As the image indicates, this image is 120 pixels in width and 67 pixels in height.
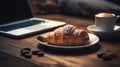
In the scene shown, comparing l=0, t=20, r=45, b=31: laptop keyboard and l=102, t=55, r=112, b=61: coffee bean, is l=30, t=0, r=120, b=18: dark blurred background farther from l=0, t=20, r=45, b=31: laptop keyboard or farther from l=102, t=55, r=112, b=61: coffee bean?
l=102, t=55, r=112, b=61: coffee bean

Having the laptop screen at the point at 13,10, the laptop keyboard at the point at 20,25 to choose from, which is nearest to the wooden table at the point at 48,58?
the laptop keyboard at the point at 20,25

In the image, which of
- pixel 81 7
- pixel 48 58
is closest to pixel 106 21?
pixel 48 58

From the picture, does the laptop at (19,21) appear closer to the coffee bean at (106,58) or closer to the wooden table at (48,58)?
the wooden table at (48,58)

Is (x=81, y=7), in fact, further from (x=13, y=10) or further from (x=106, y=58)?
(x=106, y=58)

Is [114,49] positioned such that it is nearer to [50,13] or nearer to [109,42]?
[109,42]

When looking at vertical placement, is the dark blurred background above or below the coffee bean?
above

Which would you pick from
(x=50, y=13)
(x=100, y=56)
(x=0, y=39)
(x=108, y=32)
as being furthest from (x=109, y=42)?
(x=50, y=13)

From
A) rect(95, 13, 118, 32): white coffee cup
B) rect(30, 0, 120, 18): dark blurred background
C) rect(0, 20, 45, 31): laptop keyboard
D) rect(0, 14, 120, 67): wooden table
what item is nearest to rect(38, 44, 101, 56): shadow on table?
rect(0, 14, 120, 67): wooden table
